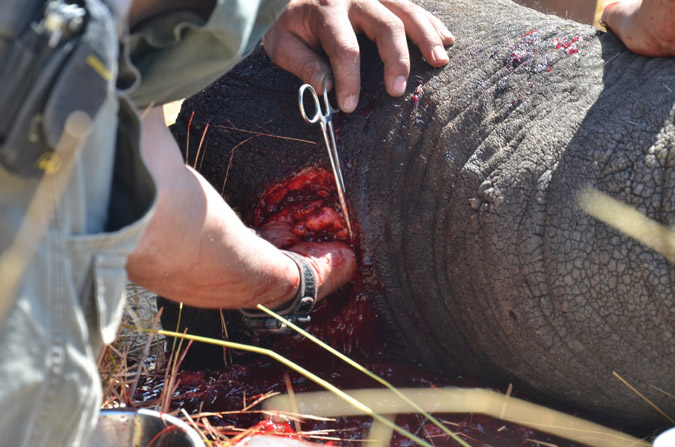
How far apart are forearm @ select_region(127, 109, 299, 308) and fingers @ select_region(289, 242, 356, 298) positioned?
249 millimetres

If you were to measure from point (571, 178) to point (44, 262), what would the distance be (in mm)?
1120

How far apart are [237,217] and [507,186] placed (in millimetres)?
623

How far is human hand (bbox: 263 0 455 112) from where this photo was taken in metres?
1.98

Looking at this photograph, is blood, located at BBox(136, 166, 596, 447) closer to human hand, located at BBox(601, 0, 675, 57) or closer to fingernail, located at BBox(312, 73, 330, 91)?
fingernail, located at BBox(312, 73, 330, 91)

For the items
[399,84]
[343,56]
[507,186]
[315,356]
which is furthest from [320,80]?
[315,356]

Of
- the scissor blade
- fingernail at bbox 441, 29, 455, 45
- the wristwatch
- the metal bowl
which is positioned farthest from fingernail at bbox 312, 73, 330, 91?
the metal bowl

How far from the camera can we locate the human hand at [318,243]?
189cm

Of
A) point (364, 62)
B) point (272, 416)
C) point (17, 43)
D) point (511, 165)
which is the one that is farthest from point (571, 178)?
point (17, 43)

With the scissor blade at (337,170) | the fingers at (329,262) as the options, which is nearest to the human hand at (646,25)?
the scissor blade at (337,170)

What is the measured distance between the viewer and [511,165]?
1755 mm

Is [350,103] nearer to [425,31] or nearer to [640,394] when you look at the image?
[425,31]

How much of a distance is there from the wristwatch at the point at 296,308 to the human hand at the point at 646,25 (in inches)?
36.5

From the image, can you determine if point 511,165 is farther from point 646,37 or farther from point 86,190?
point 86,190

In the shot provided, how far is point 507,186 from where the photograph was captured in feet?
5.72
